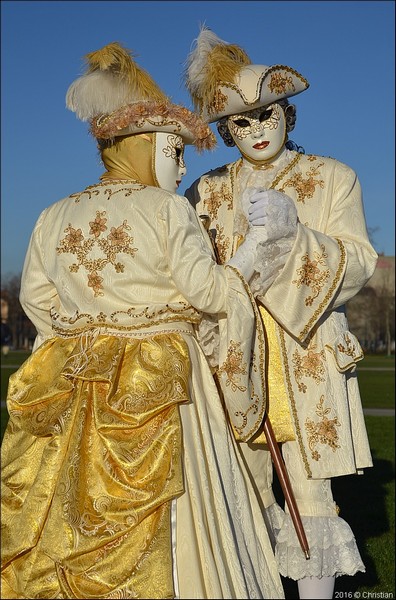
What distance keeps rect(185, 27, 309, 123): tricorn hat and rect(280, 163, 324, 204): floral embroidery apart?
337 millimetres

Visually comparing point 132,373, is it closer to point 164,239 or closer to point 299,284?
point 164,239

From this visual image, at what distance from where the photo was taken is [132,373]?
3225mm

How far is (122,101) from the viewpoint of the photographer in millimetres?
3475

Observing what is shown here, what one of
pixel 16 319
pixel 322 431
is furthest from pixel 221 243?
pixel 16 319

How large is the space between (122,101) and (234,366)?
111 centimetres

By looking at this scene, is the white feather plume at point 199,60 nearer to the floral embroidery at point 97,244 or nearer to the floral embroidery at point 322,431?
the floral embroidery at point 97,244

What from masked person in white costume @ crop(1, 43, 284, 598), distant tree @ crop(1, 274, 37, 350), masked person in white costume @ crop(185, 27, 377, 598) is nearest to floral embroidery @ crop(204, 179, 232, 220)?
masked person in white costume @ crop(185, 27, 377, 598)

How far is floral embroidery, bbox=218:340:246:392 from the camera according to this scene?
11.2 ft

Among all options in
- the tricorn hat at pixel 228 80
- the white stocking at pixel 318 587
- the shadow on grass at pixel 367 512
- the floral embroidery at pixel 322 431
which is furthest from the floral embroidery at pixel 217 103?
the shadow on grass at pixel 367 512

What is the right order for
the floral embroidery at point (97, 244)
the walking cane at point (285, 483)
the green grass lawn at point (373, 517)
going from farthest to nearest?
the green grass lawn at point (373, 517), the walking cane at point (285, 483), the floral embroidery at point (97, 244)

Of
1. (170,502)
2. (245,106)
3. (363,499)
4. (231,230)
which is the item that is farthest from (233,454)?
(363,499)

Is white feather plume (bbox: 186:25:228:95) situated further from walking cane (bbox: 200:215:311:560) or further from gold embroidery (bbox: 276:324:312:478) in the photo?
walking cane (bbox: 200:215:311:560)

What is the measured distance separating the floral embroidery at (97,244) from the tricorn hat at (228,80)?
0.82 metres

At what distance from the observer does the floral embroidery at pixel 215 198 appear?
157 inches
